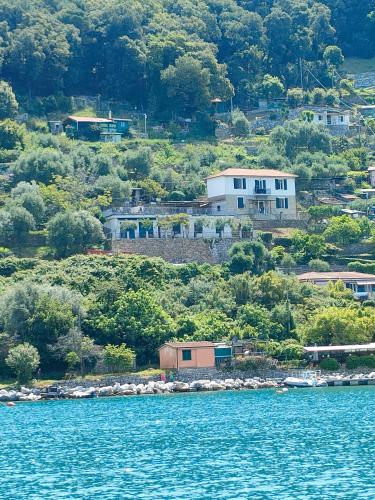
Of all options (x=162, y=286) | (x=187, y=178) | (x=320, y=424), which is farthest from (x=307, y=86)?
(x=320, y=424)

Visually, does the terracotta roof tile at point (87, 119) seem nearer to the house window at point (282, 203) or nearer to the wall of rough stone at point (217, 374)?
the house window at point (282, 203)

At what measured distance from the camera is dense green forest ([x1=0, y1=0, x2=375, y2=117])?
366ft

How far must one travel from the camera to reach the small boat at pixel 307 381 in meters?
69.0

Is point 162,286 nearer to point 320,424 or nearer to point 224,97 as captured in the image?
point 320,424

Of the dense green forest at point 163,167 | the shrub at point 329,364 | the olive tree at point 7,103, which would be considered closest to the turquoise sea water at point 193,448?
the shrub at point 329,364

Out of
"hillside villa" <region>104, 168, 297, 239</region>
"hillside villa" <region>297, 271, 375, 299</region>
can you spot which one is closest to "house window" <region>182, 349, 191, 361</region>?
"hillside villa" <region>297, 271, 375, 299</region>

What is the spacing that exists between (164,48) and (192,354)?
4961 cm

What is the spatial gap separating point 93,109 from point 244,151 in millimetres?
14500

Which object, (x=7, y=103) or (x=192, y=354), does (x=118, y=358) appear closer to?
(x=192, y=354)

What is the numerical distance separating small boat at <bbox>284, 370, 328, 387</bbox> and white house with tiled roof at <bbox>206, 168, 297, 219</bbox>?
2435cm

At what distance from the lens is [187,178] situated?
97938mm

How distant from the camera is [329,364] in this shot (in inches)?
2832

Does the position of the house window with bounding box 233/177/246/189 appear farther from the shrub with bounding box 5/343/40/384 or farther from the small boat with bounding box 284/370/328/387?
the shrub with bounding box 5/343/40/384

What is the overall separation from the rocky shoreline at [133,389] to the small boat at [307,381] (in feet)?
3.21
